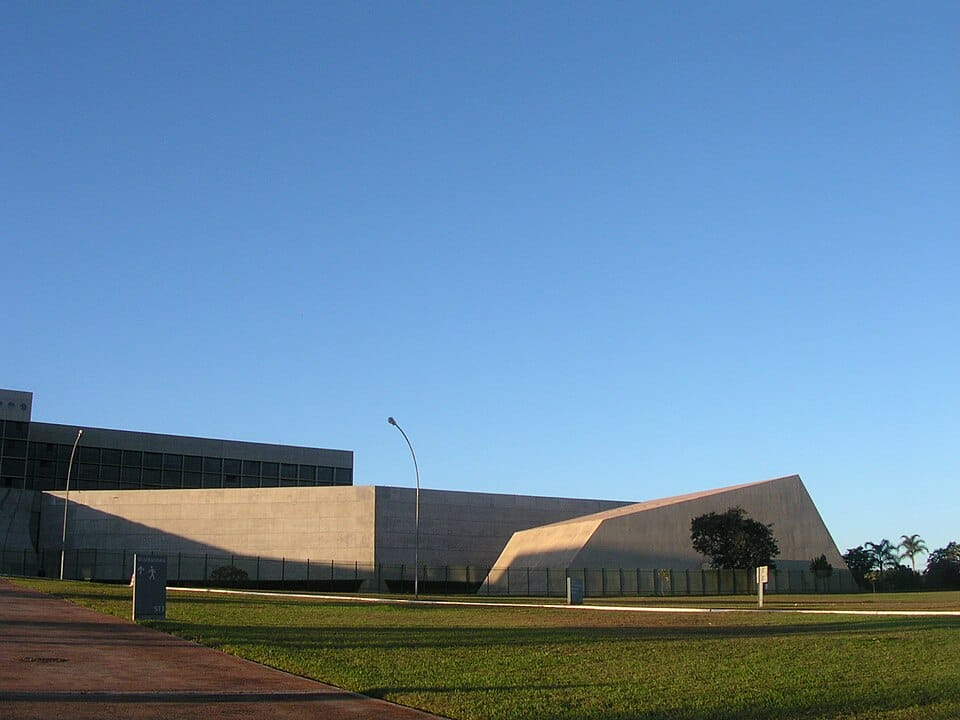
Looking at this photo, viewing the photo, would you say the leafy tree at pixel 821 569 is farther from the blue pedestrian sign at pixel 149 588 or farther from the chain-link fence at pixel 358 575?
the blue pedestrian sign at pixel 149 588

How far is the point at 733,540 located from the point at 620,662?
49601 millimetres

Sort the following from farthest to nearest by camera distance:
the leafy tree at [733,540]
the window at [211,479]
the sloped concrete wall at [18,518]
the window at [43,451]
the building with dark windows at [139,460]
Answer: the window at [211,479] < the window at [43,451] < the building with dark windows at [139,460] < the sloped concrete wall at [18,518] < the leafy tree at [733,540]

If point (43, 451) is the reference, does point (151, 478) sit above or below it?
below

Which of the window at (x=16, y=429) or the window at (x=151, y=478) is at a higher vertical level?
the window at (x=16, y=429)

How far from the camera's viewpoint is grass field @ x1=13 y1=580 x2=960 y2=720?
1252 cm

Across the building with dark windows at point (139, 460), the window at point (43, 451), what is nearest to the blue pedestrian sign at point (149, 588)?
the building with dark windows at point (139, 460)

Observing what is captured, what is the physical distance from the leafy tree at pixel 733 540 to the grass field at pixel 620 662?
3535cm

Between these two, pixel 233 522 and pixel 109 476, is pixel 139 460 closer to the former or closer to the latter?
pixel 109 476

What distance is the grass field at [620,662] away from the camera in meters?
12.5

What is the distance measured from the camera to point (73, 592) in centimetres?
3956

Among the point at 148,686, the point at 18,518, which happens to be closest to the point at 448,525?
the point at 18,518

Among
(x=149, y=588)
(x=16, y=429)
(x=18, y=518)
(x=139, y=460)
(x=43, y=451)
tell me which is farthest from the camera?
(x=139, y=460)

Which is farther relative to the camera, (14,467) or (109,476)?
(109,476)

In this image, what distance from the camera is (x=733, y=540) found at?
64.2 m
